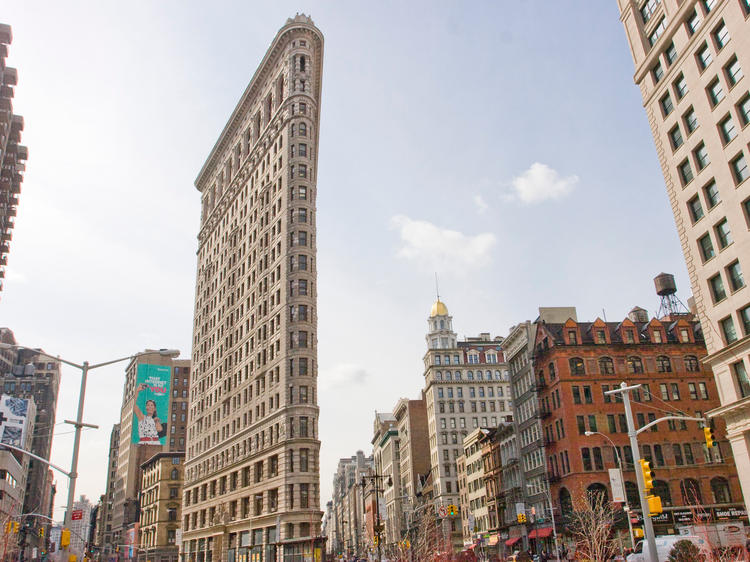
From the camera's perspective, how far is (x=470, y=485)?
111312mm

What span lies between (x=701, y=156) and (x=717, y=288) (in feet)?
31.0

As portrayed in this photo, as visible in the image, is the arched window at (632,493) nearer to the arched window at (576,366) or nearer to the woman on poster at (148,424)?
the arched window at (576,366)

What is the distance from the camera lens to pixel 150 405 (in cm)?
11469

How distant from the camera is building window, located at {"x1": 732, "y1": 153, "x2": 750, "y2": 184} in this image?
40031 mm

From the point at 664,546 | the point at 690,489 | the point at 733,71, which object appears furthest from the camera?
the point at 690,489

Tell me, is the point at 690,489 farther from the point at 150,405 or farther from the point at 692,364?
the point at 150,405

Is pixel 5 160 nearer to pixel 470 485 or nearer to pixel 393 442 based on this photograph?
pixel 470 485

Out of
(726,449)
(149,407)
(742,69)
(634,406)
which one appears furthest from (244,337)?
(742,69)

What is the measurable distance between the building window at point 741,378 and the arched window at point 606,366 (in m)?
33.8

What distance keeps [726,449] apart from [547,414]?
63.5 feet

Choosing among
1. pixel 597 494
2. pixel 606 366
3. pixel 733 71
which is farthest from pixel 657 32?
pixel 597 494

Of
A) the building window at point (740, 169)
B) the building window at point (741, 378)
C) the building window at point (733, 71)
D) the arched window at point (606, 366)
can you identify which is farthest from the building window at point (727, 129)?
the arched window at point (606, 366)

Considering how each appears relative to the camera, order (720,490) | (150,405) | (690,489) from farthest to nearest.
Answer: (150,405) → (720,490) → (690,489)

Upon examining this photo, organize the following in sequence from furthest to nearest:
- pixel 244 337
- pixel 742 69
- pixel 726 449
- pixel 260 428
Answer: pixel 244 337 < pixel 260 428 < pixel 726 449 < pixel 742 69
